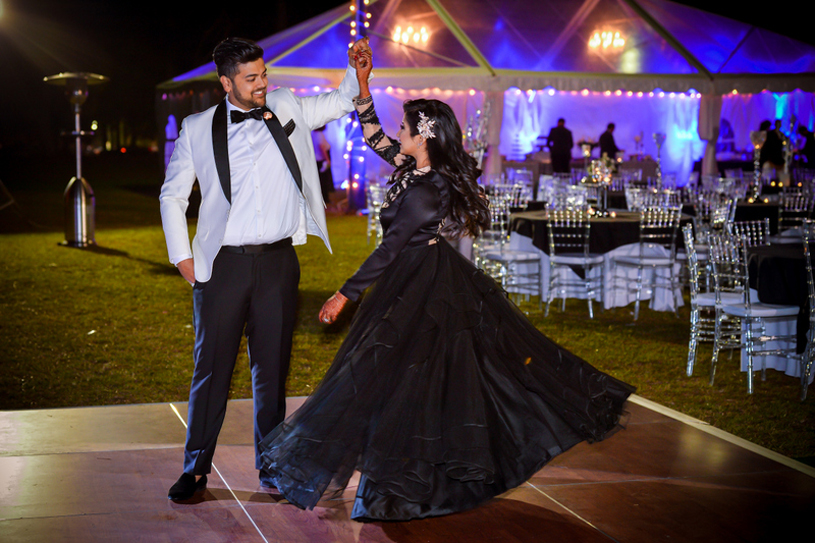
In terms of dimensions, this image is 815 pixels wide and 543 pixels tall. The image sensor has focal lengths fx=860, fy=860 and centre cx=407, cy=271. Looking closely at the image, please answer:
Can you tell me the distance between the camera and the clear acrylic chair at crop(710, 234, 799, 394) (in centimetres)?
597

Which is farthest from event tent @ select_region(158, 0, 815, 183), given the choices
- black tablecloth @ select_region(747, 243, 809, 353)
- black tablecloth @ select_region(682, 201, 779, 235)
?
black tablecloth @ select_region(747, 243, 809, 353)

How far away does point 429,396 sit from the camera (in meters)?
3.20

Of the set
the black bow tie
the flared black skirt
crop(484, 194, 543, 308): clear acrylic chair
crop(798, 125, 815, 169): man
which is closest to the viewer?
the flared black skirt

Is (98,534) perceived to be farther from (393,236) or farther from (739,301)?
(739,301)

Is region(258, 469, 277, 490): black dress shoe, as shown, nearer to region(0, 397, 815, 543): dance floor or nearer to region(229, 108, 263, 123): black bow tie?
region(0, 397, 815, 543): dance floor

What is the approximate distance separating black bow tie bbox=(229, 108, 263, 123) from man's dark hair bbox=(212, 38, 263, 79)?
142mm

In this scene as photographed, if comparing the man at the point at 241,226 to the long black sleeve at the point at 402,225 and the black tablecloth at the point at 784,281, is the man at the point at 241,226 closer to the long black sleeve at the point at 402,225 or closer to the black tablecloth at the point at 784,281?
the long black sleeve at the point at 402,225

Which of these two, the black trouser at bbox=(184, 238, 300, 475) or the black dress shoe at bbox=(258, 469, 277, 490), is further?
the black dress shoe at bbox=(258, 469, 277, 490)

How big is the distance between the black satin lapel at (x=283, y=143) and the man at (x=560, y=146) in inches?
553

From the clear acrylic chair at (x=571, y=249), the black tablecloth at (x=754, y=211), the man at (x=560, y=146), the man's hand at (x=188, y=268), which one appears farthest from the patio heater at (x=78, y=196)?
the man's hand at (x=188, y=268)

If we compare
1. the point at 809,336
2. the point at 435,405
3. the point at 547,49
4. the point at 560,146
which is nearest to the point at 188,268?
the point at 435,405

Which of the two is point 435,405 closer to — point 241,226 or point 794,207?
point 241,226

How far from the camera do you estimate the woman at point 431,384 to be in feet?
10.3

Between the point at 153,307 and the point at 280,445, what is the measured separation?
19.2ft
